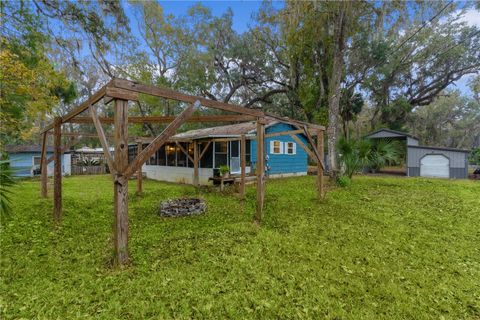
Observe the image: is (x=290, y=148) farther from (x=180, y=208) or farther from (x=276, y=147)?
(x=180, y=208)

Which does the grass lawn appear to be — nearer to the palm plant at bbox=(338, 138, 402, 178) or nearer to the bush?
the bush

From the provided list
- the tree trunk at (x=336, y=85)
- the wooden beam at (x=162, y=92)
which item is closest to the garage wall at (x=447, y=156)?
the tree trunk at (x=336, y=85)

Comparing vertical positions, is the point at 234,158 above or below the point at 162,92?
below

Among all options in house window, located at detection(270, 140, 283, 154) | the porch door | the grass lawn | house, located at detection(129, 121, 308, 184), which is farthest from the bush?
the porch door

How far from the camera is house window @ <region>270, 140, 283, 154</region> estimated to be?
43.2ft

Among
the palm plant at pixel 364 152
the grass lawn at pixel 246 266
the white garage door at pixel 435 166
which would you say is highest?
the palm plant at pixel 364 152

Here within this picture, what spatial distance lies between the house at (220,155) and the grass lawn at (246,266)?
4964 millimetres

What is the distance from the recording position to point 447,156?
43.2 ft

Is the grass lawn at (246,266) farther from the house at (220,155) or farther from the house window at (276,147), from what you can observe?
the house window at (276,147)

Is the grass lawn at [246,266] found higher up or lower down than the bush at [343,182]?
lower down

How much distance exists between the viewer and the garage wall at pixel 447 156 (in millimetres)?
12875

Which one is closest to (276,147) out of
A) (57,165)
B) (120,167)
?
(57,165)

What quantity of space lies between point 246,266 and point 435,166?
1525 cm

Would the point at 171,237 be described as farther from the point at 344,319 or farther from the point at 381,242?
the point at 381,242
